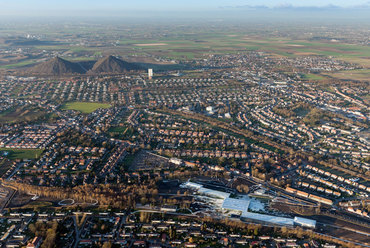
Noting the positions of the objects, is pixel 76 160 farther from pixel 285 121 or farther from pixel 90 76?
pixel 90 76

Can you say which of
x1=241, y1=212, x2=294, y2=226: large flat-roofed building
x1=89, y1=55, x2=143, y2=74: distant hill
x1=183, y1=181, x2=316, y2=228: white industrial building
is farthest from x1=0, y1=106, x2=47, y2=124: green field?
x1=241, y1=212, x2=294, y2=226: large flat-roofed building

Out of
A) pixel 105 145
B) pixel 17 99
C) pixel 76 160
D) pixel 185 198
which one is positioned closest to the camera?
pixel 185 198

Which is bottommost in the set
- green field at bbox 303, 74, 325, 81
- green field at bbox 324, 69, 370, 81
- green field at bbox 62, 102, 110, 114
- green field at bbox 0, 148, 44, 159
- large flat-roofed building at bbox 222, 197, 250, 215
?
large flat-roofed building at bbox 222, 197, 250, 215

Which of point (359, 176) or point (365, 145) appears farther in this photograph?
point (365, 145)

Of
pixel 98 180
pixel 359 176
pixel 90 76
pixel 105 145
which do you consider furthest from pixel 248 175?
pixel 90 76

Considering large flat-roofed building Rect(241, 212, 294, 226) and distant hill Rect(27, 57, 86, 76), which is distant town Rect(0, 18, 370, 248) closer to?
large flat-roofed building Rect(241, 212, 294, 226)

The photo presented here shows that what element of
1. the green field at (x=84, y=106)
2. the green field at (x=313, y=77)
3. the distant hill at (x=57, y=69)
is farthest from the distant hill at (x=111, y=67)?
the green field at (x=313, y=77)

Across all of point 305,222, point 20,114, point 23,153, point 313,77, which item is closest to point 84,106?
point 20,114
